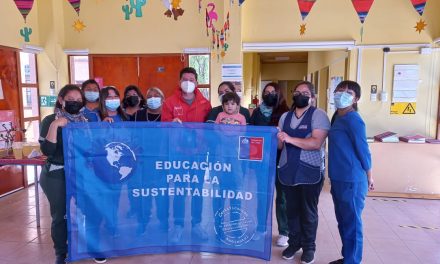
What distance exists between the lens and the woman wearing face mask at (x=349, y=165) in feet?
7.75

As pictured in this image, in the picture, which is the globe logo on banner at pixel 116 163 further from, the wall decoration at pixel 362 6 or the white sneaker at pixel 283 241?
the wall decoration at pixel 362 6

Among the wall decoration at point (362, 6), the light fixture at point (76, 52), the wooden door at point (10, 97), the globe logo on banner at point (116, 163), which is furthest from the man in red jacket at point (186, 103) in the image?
the light fixture at point (76, 52)

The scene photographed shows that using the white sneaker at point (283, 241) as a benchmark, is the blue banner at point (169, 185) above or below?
above

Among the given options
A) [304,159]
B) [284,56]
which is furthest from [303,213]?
[284,56]

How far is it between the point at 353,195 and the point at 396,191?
2552mm

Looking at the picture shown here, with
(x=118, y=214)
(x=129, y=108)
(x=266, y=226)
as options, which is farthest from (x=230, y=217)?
(x=129, y=108)

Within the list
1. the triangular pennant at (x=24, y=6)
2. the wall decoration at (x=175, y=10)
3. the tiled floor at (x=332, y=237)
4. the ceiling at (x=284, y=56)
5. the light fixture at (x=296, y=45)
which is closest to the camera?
the tiled floor at (x=332, y=237)

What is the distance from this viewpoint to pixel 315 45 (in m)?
4.82

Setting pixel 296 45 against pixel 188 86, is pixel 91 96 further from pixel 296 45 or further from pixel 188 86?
pixel 296 45

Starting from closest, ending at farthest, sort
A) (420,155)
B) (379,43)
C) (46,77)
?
1. (420,155)
2. (379,43)
3. (46,77)

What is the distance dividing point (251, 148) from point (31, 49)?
4.13m

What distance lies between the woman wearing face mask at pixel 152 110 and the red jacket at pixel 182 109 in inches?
9.0

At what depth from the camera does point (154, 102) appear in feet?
10.4

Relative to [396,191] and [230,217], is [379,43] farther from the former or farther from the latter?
[230,217]
